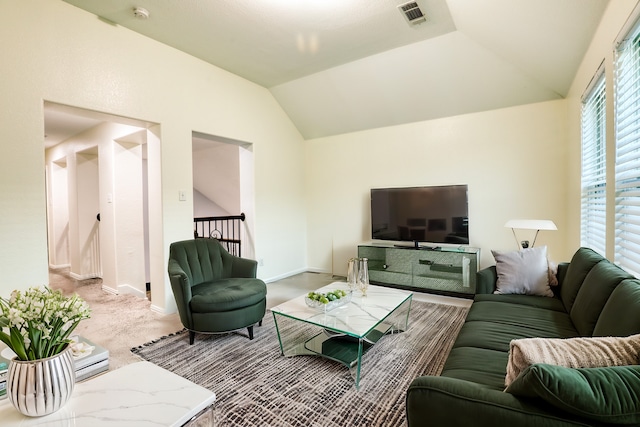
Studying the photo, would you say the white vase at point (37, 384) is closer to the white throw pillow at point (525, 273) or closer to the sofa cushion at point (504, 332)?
the sofa cushion at point (504, 332)

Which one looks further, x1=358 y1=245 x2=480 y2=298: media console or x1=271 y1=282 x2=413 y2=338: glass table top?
x1=358 y1=245 x2=480 y2=298: media console

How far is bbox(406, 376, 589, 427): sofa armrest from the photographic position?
2.80 ft

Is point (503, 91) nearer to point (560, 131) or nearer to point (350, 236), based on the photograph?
point (560, 131)

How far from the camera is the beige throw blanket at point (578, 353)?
3.03 feet

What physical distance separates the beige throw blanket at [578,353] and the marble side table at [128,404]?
3.81ft

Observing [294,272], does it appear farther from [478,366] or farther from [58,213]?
[58,213]

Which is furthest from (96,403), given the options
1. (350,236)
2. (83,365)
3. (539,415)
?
(350,236)

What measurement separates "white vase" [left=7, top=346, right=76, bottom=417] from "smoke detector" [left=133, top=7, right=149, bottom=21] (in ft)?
9.40

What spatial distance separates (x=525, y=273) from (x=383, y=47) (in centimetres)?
273

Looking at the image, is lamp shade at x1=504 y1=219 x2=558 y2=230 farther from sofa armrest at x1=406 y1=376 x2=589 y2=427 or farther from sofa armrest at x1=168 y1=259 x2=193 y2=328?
sofa armrest at x1=168 y1=259 x2=193 y2=328

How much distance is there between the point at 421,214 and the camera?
4133mm

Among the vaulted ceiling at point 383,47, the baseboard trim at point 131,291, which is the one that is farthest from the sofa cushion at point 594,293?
the baseboard trim at point 131,291

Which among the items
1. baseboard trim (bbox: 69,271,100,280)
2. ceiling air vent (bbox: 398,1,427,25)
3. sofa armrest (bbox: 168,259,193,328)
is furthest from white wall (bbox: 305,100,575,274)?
baseboard trim (bbox: 69,271,100,280)

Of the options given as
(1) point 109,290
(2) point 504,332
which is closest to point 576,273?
(2) point 504,332
